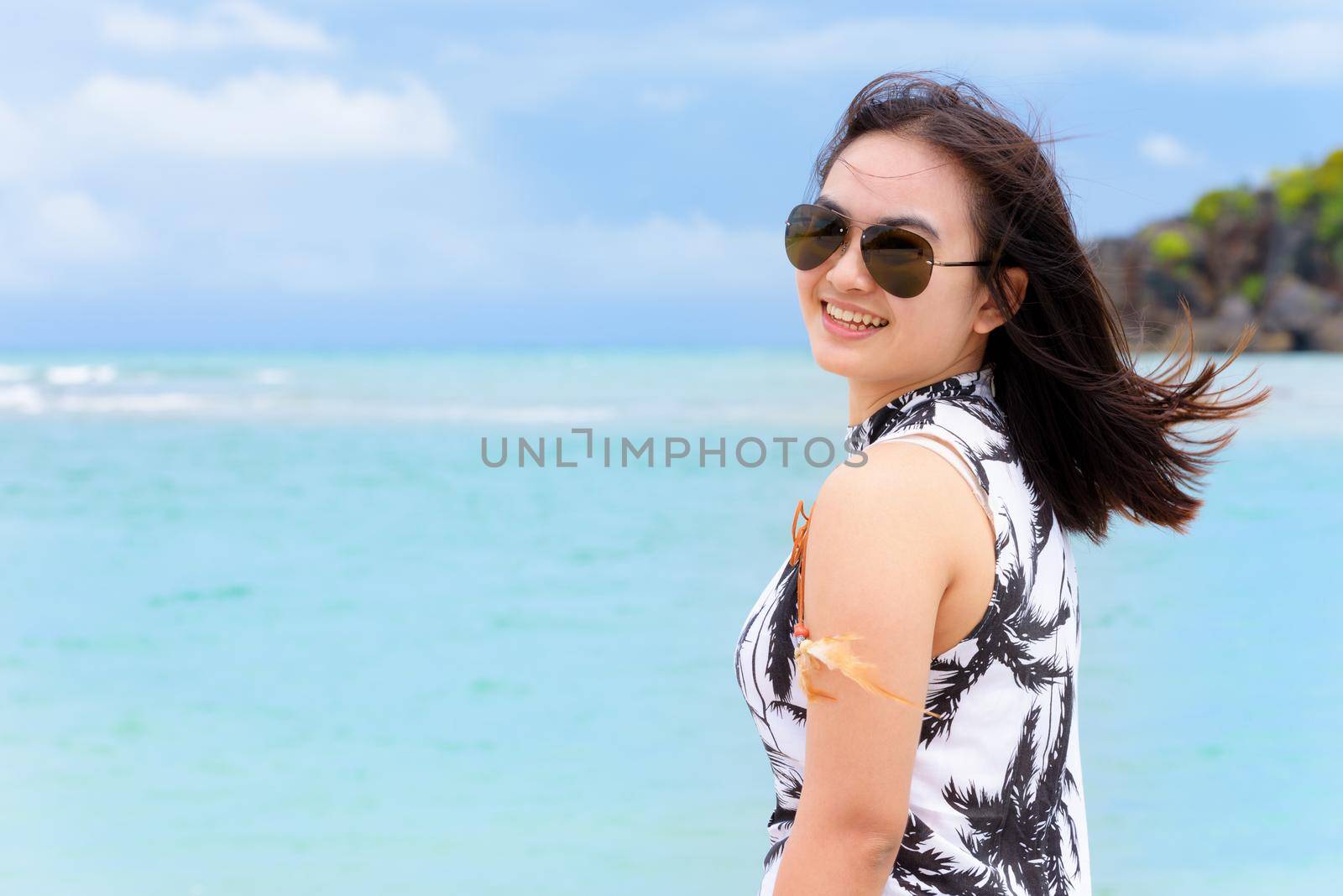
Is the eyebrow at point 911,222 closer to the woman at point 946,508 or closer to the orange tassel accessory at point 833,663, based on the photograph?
the woman at point 946,508

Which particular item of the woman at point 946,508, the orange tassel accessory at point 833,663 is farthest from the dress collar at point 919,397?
the orange tassel accessory at point 833,663

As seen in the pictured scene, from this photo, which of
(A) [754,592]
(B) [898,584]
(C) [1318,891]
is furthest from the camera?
(A) [754,592]

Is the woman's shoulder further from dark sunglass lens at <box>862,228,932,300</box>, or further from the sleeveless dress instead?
dark sunglass lens at <box>862,228,932,300</box>

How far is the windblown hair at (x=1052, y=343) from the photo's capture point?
130 cm

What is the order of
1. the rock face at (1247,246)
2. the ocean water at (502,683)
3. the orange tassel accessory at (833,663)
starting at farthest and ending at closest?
the rock face at (1247,246) → the ocean water at (502,683) → the orange tassel accessory at (833,663)

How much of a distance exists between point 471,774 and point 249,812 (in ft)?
2.82

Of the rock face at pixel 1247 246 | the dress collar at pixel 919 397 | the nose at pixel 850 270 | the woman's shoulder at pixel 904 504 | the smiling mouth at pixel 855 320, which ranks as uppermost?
the rock face at pixel 1247 246

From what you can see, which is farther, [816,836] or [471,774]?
[471,774]

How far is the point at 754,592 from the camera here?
686cm

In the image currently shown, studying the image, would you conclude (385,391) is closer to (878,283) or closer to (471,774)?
(471,774)

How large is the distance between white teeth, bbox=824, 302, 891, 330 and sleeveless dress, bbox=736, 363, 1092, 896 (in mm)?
117

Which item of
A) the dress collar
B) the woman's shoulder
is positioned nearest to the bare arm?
the woman's shoulder

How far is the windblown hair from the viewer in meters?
1.30

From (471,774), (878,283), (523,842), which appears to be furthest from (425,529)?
(878,283)
